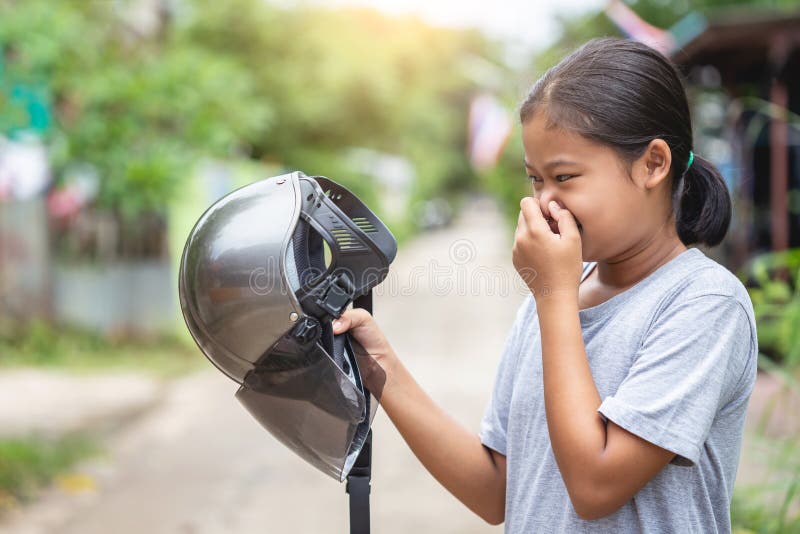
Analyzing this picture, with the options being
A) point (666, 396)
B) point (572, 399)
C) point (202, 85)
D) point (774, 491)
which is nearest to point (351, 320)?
point (572, 399)

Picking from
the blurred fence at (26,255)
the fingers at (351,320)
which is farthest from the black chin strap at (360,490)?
the blurred fence at (26,255)

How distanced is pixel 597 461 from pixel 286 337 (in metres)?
0.47

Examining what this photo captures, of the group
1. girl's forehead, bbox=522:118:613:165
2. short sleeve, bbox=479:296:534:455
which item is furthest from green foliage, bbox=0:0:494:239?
girl's forehead, bbox=522:118:613:165

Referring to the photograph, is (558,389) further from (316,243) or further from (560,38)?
(560,38)

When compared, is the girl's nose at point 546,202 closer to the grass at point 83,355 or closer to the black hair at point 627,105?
the black hair at point 627,105

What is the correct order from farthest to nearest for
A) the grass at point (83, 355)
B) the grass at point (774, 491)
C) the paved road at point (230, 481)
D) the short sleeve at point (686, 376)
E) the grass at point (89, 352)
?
the grass at point (89, 352) → the grass at point (83, 355) → the paved road at point (230, 481) → the grass at point (774, 491) → the short sleeve at point (686, 376)

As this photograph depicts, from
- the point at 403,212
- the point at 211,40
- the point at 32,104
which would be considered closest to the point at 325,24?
the point at 211,40

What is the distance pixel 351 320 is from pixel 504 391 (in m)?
0.33

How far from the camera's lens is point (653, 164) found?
4.01 ft

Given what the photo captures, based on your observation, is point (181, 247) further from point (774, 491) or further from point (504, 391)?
point (504, 391)

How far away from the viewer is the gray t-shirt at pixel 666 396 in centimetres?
109

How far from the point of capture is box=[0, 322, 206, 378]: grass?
6930 millimetres

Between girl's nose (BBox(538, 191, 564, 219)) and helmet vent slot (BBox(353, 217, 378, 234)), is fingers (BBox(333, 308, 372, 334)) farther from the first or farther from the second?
girl's nose (BBox(538, 191, 564, 219))

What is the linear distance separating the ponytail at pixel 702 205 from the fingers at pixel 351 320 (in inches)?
20.9
